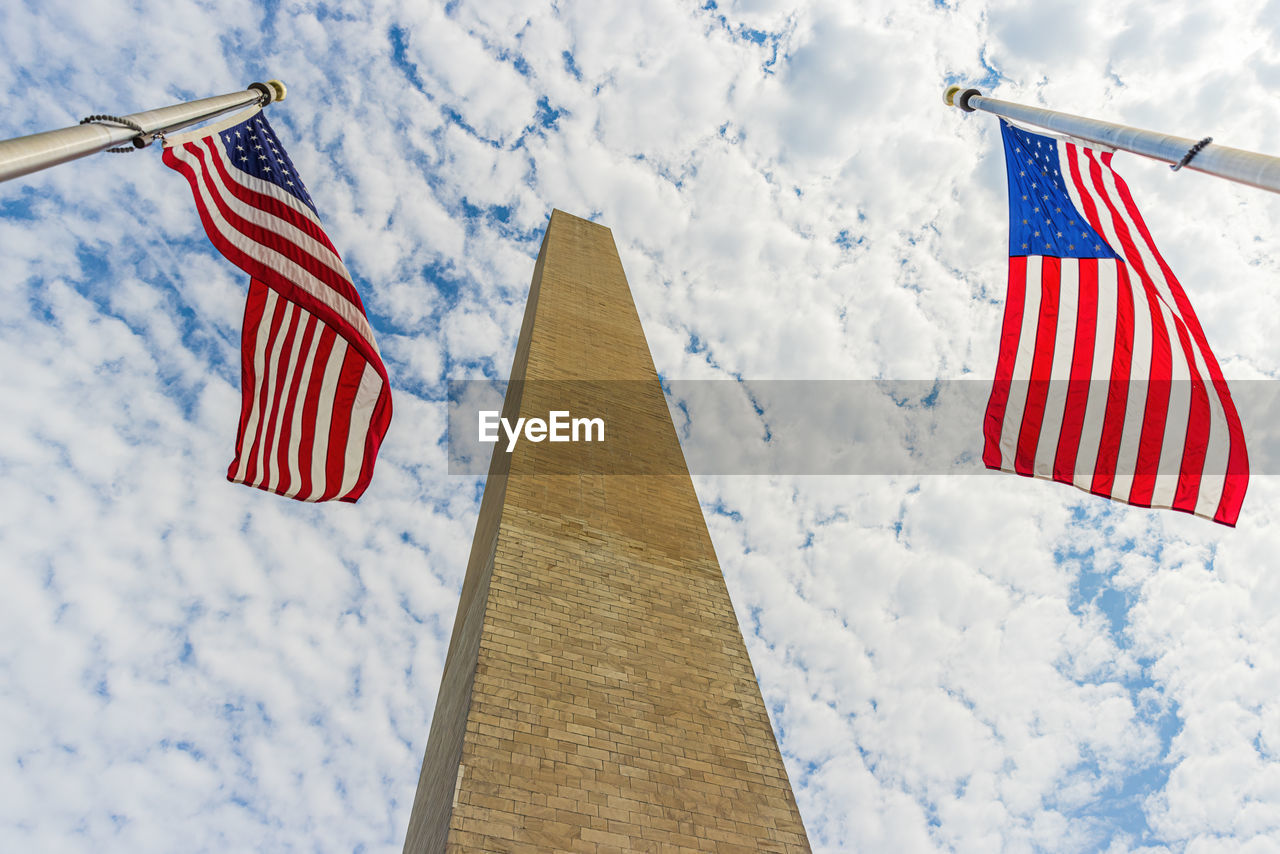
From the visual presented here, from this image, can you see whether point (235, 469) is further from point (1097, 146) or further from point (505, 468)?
point (1097, 146)

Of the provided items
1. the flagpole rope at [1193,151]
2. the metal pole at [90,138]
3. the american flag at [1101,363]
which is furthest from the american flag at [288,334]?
the flagpole rope at [1193,151]

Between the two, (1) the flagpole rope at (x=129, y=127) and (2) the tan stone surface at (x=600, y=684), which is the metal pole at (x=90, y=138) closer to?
(1) the flagpole rope at (x=129, y=127)

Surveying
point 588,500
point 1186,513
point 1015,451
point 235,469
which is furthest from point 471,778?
point 1186,513

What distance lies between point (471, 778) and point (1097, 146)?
7.46m

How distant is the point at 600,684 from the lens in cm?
759

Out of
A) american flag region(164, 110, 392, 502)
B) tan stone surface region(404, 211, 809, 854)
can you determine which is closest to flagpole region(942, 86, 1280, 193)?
american flag region(164, 110, 392, 502)

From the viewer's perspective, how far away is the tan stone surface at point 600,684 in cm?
632

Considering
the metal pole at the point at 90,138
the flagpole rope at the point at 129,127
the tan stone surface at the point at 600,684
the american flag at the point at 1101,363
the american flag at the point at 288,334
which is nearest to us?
the metal pole at the point at 90,138

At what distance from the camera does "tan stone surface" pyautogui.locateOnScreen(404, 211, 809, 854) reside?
20.7ft

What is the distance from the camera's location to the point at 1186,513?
5.69m

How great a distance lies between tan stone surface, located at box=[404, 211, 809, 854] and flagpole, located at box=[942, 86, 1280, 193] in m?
6.30

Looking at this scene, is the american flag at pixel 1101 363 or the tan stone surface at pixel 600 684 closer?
the american flag at pixel 1101 363

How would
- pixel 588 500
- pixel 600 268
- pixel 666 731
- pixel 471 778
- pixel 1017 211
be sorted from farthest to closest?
pixel 600 268 → pixel 588 500 → pixel 666 731 → pixel 1017 211 → pixel 471 778

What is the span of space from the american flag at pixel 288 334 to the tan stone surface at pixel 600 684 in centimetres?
248
